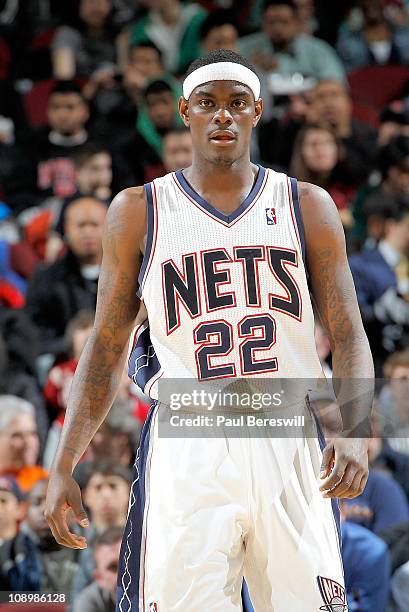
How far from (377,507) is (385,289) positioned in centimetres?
190

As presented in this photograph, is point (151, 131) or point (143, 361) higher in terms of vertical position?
point (151, 131)

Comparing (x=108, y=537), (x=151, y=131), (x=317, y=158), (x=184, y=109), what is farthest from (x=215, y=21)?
(x=184, y=109)

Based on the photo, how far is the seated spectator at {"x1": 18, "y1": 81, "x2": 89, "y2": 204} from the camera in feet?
27.3

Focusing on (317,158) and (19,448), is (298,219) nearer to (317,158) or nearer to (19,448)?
(19,448)

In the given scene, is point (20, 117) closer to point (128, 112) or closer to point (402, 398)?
point (128, 112)

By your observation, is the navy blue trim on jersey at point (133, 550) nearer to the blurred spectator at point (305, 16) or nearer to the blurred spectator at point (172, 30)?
the blurred spectator at point (172, 30)

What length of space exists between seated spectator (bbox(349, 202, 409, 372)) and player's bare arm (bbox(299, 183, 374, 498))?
135 inches

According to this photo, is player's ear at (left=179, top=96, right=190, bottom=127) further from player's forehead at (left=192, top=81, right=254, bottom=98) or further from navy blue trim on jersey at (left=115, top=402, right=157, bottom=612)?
navy blue trim on jersey at (left=115, top=402, right=157, bottom=612)

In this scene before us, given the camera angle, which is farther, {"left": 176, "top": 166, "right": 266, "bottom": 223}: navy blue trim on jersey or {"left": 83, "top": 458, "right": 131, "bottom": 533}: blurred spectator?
{"left": 83, "top": 458, "right": 131, "bottom": 533}: blurred spectator

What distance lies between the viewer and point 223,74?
3.57 metres

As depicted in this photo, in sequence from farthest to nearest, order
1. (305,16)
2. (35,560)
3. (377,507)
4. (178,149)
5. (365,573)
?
1. (305,16)
2. (178,149)
3. (377,507)
4. (35,560)
5. (365,573)

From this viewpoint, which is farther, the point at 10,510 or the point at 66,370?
the point at 66,370

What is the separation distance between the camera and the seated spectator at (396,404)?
607cm

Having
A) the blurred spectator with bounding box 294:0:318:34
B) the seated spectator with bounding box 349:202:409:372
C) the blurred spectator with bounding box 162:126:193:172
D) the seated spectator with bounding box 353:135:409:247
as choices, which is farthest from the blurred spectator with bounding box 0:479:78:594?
the blurred spectator with bounding box 294:0:318:34
